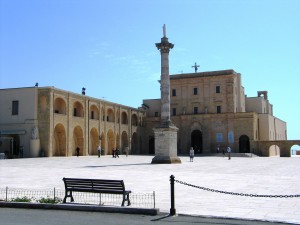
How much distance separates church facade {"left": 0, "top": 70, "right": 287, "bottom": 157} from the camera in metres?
42.3

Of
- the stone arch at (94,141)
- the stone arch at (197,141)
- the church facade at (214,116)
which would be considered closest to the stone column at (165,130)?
the stone arch at (94,141)

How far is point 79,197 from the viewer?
36.8ft

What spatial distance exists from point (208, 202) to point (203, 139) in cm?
4804

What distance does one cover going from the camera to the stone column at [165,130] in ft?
102

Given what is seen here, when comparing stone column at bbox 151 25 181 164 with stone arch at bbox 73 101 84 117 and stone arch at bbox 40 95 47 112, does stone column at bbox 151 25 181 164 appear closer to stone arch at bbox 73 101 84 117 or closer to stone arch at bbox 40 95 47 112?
stone arch at bbox 40 95 47 112

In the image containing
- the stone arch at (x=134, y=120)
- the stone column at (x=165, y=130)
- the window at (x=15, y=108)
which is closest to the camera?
the stone column at (x=165, y=130)

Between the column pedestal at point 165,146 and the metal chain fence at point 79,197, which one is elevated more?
the column pedestal at point 165,146

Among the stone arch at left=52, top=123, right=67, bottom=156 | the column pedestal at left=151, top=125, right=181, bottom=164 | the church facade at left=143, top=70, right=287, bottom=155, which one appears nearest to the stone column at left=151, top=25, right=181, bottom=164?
the column pedestal at left=151, top=125, right=181, bottom=164

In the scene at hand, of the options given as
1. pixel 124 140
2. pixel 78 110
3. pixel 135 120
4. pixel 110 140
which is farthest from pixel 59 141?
pixel 135 120

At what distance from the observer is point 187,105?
205 feet

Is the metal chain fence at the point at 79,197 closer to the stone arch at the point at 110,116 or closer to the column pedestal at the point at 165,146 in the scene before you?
the column pedestal at the point at 165,146

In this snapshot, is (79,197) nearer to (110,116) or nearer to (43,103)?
(43,103)

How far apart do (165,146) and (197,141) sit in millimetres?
28879

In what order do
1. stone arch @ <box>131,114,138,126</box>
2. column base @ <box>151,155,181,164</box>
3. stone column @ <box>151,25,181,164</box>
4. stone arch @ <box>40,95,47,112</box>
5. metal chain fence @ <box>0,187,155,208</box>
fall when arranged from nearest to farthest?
metal chain fence @ <box>0,187,155,208</box> → column base @ <box>151,155,181,164</box> → stone column @ <box>151,25,181,164</box> → stone arch @ <box>40,95,47,112</box> → stone arch @ <box>131,114,138,126</box>
